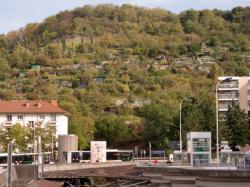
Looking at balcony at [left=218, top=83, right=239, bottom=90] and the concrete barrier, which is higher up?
balcony at [left=218, top=83, right=239, bottom=90]

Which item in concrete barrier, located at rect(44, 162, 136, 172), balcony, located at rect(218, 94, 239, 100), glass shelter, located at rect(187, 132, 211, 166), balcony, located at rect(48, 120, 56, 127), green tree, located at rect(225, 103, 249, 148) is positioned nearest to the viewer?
glass shelter, located at rect(187, 132, 211, 166)

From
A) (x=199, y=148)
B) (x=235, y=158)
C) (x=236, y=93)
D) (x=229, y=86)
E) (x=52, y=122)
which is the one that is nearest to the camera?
(x=235, y=158)

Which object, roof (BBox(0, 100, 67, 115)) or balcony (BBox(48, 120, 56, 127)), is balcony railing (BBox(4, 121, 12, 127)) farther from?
balcony (BBox(48, 120, 56, 127))

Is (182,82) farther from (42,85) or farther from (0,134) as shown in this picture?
(0,134)

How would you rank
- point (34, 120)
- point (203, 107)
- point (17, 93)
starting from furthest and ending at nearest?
point (17, 93)
point (34, 120)
point (203, 107)

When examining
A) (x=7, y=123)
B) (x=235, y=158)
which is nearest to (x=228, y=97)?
(x=7, y=123)

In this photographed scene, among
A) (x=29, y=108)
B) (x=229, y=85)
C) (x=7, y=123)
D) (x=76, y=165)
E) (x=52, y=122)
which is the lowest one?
(x=76, y=165)

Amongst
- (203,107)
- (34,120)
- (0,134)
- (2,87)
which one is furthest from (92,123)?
(2,87)

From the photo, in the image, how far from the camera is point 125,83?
192 m

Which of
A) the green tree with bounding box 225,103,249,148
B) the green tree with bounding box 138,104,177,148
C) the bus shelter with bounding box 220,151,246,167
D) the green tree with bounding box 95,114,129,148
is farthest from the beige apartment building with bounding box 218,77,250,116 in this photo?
the bus shelter with bounding box 220,151,246,167

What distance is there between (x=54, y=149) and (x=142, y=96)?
175ft

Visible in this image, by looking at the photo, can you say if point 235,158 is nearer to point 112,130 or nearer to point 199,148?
point 199,148

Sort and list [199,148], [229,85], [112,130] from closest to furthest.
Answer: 1. [199,148]
2. [229,85]
3. [112,130]

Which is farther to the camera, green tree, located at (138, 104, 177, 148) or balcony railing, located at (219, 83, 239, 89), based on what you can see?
balcony railing, located at (219, 83, 239, 89)
